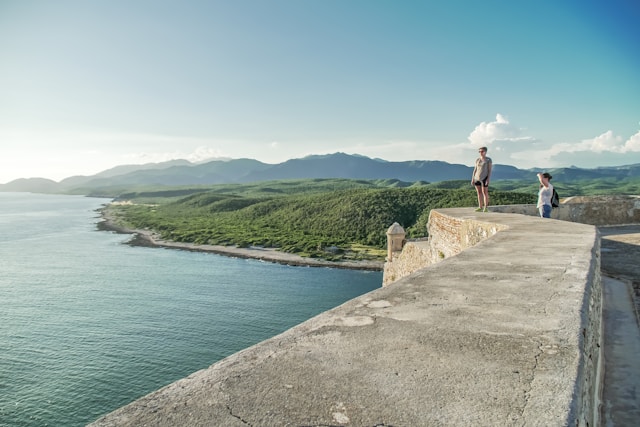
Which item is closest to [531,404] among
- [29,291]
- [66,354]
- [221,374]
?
[221,374]

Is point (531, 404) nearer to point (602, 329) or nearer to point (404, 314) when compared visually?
point (404, 314)

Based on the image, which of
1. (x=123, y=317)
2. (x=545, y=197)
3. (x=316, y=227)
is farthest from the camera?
(x=316, y=227)

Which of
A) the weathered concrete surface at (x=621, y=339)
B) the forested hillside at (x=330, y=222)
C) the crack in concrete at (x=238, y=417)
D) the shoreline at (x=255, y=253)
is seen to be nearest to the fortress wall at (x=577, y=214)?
the weathered concrete surface at (x=621, y=339)

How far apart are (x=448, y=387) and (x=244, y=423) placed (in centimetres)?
93

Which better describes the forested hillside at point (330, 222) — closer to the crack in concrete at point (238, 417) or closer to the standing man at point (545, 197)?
the standing man at point (545, 197)

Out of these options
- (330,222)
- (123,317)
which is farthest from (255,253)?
(123,317)

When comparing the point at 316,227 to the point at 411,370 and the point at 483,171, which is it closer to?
the point at 483,171

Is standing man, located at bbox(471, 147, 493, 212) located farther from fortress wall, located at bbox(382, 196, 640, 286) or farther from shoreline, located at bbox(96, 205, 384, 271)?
shoreline, located at bbox(96, 205, 384, 271)

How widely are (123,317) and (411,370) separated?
35.2m

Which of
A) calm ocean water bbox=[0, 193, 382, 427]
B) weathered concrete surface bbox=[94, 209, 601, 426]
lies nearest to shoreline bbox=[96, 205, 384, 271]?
calm ocean water bbox=[0, 193, 382, 427]

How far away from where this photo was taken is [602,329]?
420cm

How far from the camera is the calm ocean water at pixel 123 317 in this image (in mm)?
22562

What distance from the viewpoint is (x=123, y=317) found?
3300 cm

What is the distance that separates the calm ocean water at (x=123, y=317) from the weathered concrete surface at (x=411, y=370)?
21.8 meters
